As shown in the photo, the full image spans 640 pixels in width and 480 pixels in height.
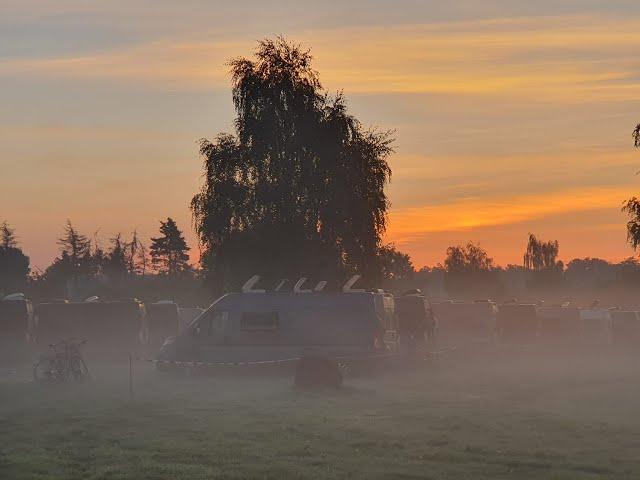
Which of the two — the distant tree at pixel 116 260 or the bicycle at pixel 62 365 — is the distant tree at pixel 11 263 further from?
the bicycle at pixel 62 365

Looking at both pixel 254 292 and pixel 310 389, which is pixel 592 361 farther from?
pixel 310 389

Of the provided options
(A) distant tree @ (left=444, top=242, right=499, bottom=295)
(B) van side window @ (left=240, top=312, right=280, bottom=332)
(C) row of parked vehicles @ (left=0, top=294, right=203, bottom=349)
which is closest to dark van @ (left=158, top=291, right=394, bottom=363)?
(B) van side window @ (left=240, top=312, right=280, bottom=332)

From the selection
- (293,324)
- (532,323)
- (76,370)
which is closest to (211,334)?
(293,324)

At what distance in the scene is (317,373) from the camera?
86.6 feet

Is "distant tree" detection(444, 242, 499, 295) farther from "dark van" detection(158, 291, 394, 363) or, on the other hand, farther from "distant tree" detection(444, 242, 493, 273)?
"dark van" detection(158, 291, 394, 363)

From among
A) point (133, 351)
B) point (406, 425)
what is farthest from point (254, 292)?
point (406, 425)

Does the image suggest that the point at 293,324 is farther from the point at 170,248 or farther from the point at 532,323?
the point at 170,248

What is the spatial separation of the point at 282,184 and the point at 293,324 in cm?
1707

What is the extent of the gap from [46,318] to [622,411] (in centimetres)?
2071

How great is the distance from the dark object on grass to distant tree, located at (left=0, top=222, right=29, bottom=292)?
249ft

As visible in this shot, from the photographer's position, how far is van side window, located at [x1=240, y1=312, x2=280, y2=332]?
30453 millimetres

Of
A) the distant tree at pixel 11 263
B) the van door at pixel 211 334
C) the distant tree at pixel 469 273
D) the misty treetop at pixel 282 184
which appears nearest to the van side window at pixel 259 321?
the van door at pixel 211 334

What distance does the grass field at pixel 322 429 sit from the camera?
47.4 feet

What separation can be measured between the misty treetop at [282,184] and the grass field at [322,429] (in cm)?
1633
